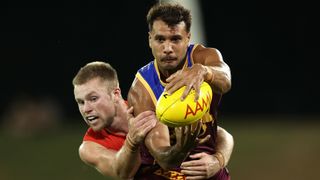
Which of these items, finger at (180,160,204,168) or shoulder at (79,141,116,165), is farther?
shoulder at (79,141,116,165)

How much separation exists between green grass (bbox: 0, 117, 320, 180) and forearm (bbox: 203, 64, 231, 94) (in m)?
7.01

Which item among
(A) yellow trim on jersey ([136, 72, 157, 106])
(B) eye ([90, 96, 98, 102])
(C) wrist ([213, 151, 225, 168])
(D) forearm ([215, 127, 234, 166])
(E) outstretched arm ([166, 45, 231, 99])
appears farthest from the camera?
(B) eye ([90, 96, 98, 102])

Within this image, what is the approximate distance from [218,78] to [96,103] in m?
1.40

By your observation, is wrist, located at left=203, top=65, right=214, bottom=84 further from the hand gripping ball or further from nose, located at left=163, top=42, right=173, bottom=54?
nose, located at left=163, top=42, right=173, bottom=54

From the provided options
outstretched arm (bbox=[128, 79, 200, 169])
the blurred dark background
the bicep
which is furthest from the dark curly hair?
the blurred dark background

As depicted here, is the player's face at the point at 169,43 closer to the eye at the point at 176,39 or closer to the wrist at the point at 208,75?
the eye at the point at 176,39

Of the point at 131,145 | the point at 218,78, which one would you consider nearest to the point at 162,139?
the point at 131,145

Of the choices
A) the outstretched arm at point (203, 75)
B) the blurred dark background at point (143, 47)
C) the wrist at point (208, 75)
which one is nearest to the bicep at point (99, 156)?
the outstretched arm at point (203, 75)

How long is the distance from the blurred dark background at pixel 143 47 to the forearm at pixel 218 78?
1149cm

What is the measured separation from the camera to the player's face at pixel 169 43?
19.1ft

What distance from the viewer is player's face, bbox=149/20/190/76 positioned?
5.83 metres
